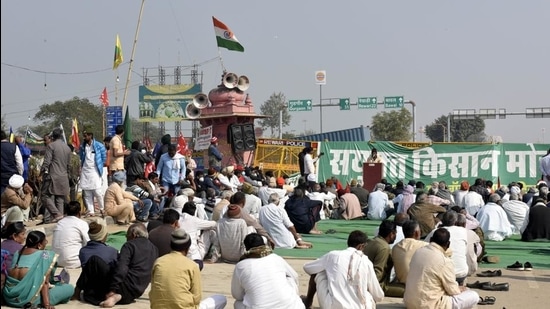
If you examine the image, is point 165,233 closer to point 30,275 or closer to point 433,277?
point 30,275

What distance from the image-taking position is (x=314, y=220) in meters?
14.5

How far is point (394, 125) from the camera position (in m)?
66.6

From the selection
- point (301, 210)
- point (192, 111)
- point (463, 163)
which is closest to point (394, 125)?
point (192, 111)

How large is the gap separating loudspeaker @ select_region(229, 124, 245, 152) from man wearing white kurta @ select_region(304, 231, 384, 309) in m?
19.0

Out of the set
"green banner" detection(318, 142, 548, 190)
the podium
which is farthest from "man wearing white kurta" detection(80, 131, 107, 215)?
"green banner" detection(318, 142, 548, 190)

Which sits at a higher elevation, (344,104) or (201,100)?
(344,104)

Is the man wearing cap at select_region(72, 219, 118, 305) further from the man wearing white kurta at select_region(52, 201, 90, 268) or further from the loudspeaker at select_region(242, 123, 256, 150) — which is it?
the loudspeaker at select_region(242, 123, 256, 150)

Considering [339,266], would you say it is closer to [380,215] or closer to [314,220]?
[314,220]

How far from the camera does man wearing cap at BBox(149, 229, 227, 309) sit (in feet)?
20.8

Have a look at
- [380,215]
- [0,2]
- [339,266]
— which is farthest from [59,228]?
[380,215]

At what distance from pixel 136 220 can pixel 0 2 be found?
10.9 meters

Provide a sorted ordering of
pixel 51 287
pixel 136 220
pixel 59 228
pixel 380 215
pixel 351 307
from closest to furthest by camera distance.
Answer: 1. pixel 351 307
2. pixel 51 287
3. pixel 59 228
4. pixel 136 220
5. pixel 380 215

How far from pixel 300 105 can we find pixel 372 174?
107 ft

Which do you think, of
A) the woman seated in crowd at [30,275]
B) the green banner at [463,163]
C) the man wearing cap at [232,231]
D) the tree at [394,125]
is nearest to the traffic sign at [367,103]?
the tree at [394,125]
